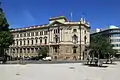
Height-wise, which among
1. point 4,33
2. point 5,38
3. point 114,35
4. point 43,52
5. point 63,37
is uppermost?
point 114,35

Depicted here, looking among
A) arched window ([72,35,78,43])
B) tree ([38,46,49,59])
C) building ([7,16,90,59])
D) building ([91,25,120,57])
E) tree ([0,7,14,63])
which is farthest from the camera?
building ([91,25,120,57])

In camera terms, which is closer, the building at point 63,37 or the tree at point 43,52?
the tree at point 43,52

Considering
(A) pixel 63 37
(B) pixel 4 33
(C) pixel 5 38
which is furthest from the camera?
(A) pixel 63 37

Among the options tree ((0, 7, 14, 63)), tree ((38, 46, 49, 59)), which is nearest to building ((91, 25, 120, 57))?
tree ((38, 46, 49, 59))

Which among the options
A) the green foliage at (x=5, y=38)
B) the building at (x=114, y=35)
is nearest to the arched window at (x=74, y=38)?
the building at (x=114, y=35)

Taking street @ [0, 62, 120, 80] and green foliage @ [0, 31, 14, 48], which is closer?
street @ [0, 62, 120, 80]

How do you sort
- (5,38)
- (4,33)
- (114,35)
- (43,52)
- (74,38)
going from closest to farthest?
(4,33), (5,38), (43,52), (74,38), (114,35)

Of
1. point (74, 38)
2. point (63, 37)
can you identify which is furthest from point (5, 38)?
point (74, 38)

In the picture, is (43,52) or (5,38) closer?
(5,38)

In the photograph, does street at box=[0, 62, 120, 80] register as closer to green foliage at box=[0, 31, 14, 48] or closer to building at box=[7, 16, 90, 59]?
green foliage at box=[0, 31, 14, 48]

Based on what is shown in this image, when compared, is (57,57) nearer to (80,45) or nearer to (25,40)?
(80,45)

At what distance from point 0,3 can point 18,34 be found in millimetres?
68997

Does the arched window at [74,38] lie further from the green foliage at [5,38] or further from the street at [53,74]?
the street at [53,74]

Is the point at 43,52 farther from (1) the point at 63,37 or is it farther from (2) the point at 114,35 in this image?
(2) the point at 114,35
